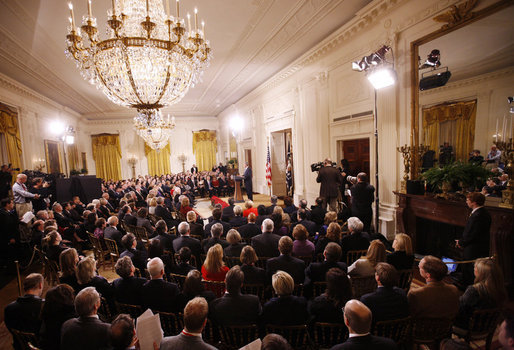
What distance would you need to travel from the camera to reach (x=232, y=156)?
53.3 feet

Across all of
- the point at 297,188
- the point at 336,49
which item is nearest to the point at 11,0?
the point at 336,49

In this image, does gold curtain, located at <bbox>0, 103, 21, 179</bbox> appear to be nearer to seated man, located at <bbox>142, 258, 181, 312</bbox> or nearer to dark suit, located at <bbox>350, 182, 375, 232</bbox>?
seated man, located at <bbox>142, 258, 181, 312</bbox>

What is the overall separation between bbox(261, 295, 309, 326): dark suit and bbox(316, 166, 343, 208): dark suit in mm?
4431

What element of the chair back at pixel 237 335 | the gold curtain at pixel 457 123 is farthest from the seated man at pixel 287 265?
the gold curtain at pixel 457 123

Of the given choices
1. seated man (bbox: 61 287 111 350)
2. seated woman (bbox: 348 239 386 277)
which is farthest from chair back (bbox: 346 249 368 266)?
seated man (bbox: 61 287 111 350)

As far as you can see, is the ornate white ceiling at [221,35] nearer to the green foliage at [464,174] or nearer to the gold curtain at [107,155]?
the green foliage at [464,174]

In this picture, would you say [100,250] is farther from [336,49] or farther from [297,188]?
[336,49]

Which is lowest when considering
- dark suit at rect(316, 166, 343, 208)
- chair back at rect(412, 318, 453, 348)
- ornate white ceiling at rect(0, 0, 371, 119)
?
chair back at rect(412, 318, 453, 348)

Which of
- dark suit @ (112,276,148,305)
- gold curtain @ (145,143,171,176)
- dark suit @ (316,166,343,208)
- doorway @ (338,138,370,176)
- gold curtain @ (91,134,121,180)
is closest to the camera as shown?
dark suit @ (112,276,148,305)

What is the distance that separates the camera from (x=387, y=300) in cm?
201

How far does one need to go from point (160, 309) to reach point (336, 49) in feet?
21.2

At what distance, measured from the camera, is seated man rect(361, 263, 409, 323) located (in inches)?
A: 78.4

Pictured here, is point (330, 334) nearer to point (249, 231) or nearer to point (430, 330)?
point (430, 330)

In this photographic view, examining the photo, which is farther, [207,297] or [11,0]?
[11,0]
